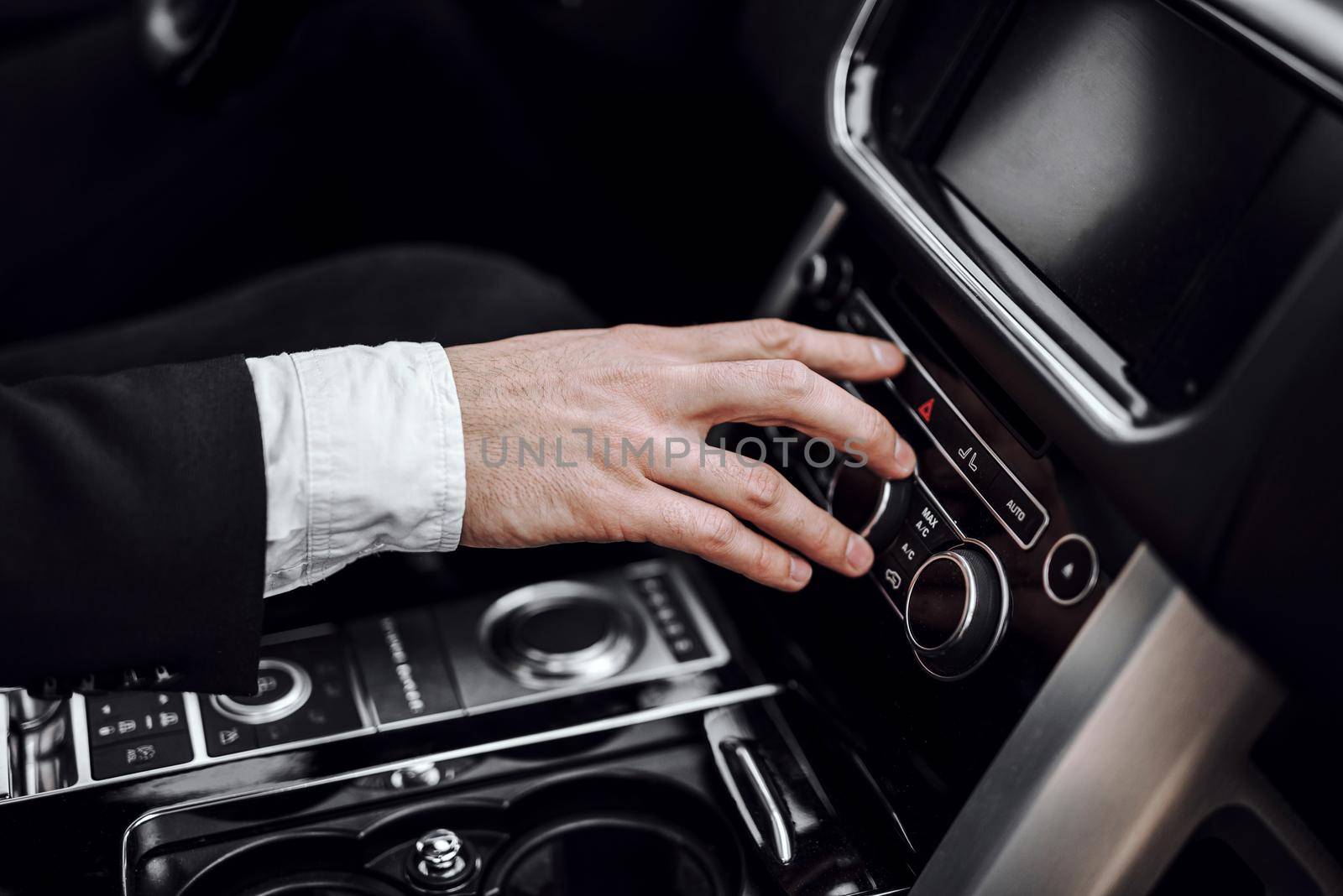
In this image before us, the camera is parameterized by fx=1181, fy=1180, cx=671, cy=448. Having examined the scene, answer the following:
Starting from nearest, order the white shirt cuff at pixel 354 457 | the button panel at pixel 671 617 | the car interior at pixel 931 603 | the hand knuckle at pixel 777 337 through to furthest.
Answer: the car interior at pixel 931 603
the white shirt cuff at pixel 354 457
the hand knuckle at pixel 777 337
the button panel at pixel 671 617

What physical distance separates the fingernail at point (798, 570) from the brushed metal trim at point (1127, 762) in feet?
0.53

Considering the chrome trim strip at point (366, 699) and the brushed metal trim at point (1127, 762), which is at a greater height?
the brushed metal trim at point (1127, 762)

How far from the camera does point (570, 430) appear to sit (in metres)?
0.68

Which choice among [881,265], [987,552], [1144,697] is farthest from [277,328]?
[1144,697]

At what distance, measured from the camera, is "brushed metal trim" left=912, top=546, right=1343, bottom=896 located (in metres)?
0.53

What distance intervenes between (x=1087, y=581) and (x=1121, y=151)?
0.73 feet

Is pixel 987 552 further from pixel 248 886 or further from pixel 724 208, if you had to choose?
pixel 724 208

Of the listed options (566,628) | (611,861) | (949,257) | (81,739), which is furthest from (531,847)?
(949,257)

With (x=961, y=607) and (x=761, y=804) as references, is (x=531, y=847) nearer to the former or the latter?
(x=761, y=804)

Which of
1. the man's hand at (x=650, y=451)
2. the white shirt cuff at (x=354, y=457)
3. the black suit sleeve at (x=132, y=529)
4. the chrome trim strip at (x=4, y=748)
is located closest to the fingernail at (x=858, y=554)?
the man's hand at (x=650, y=451)

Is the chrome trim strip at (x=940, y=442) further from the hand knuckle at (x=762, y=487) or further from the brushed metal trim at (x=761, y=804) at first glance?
the brushed metal trim at (x=761, y=804)

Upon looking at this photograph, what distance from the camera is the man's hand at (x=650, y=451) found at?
67 centimetres

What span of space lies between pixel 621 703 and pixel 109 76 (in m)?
0.83

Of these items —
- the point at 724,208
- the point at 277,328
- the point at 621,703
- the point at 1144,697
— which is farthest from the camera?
the point at 724,208
